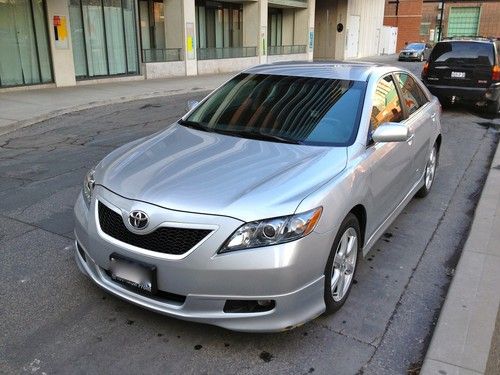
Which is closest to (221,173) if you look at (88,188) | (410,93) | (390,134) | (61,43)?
(88,188)

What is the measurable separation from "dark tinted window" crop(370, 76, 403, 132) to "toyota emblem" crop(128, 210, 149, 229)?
1962 mm

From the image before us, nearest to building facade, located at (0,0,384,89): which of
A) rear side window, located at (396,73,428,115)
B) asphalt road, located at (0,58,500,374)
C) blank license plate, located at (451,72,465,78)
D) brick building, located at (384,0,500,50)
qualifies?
asphalt road, located at (0,58,500,374)

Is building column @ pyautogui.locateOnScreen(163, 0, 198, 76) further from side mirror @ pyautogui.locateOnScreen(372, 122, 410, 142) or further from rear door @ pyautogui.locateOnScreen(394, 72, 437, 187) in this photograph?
side mirror @ pyautogui.locateOnScreen(372, 122, 410, 142)

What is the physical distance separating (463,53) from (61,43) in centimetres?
1229

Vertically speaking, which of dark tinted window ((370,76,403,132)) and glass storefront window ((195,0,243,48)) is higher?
glass storefront window ((195,0,243,48))

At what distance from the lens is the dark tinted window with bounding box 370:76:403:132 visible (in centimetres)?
401

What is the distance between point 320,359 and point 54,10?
16.0 meters

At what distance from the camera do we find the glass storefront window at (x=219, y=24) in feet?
80.0

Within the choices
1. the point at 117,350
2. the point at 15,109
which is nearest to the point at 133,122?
the point at 15,109

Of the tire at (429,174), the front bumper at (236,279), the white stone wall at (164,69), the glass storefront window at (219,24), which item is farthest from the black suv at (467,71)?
the glass storefront window at (219,24)

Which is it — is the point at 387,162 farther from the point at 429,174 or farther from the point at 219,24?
the point at 219,24

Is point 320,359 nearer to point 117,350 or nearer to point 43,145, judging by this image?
point 117,350

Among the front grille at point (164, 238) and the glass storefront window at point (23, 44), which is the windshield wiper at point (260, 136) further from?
the glass storefront window at point (23, 44)

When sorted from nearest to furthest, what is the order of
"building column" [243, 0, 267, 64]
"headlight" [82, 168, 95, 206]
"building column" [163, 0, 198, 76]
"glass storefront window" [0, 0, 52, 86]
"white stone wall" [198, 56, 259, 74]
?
"headlight" [82, 168, 95, 206]
"glass storefront window" [0, 0, 52, 86]
"building column" [163, 0, 198, 76]
"white stone wall" [198, 56, 259, 74]
"building column" [243, 0, 267, 64]
